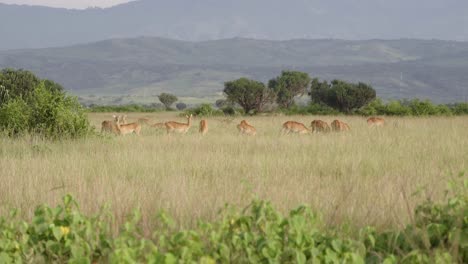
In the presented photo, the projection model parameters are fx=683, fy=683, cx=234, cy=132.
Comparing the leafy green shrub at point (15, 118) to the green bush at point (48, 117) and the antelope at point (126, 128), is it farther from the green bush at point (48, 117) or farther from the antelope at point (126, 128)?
the antelope at point (126, 128)

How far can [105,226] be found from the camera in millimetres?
4926

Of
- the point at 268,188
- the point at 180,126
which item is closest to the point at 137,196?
the point at 268,188

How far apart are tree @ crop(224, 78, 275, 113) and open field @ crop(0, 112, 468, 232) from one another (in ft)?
88.8

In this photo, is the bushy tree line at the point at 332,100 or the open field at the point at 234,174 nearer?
the open field at the point at 234,174

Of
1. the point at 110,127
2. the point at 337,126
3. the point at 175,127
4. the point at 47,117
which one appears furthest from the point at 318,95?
the point at 47,117

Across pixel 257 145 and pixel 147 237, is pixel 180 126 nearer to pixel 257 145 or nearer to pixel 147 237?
pixel 257 145

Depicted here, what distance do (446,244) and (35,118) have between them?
12028 millimetres

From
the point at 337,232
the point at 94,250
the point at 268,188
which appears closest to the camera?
the point at 94,250

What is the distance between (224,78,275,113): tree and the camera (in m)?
43.2

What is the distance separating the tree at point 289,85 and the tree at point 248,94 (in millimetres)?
Answer: 14099

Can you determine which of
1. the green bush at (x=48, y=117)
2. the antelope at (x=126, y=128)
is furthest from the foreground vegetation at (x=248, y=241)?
the antelope at (x=126, y=128)

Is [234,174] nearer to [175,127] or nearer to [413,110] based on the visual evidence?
[175,127]

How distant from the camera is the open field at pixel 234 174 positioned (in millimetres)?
6453

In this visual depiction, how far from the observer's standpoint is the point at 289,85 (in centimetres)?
6259
